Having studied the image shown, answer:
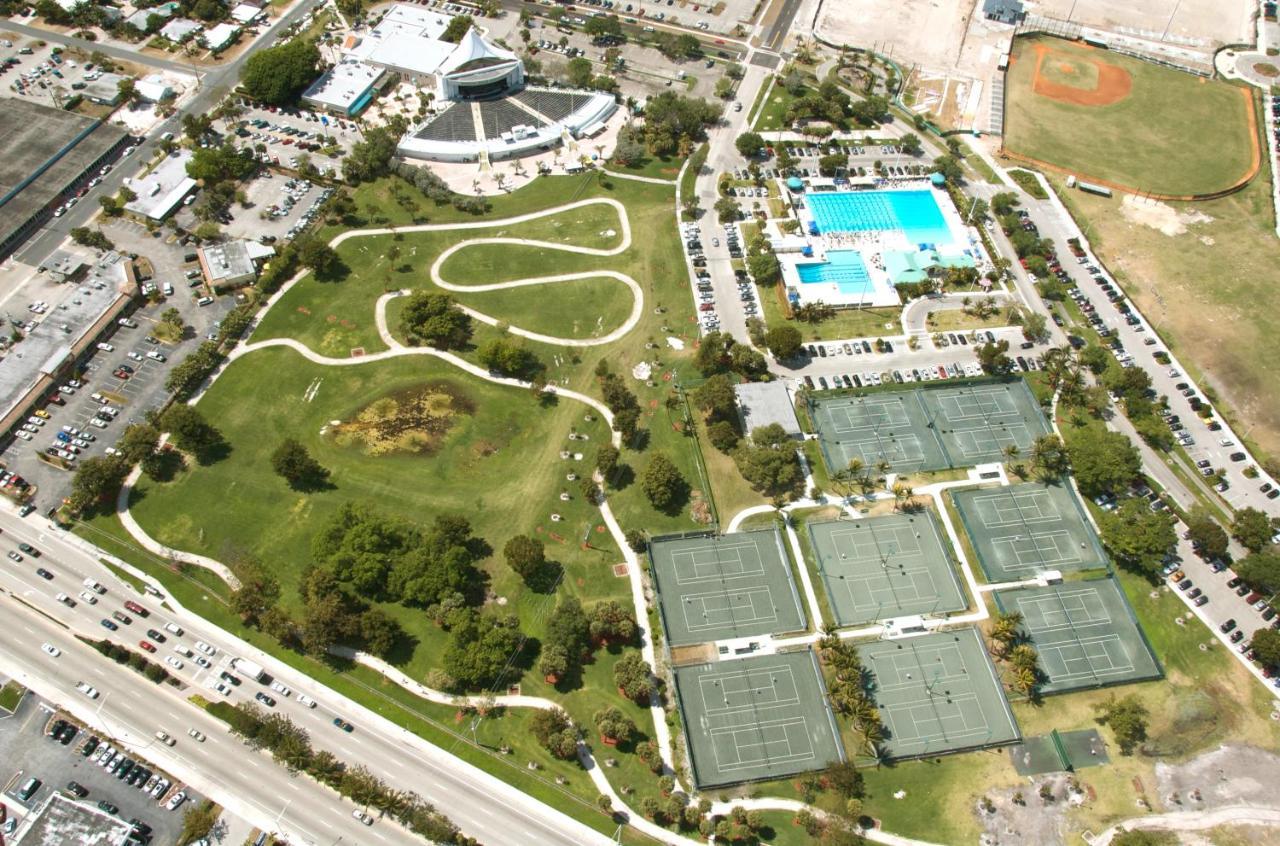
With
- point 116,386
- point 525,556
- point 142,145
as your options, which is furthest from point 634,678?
point 142,145

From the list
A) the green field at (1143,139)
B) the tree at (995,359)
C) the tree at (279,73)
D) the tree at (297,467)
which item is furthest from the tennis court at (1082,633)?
the tree at (279,73)

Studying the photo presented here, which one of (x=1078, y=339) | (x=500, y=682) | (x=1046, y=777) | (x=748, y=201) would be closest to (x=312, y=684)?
(x=500, y=682)

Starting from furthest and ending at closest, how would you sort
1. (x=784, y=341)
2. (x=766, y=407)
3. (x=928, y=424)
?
1. (x=784, y=341)
2. (x=928, y=424)
3. (x=766, y=407)

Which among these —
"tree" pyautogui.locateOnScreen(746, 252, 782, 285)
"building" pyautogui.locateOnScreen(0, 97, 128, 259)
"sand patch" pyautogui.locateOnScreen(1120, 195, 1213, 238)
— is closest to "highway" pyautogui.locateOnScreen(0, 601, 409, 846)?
"building" pyautogui.locateOnScreen(0, 97, 128, 259)

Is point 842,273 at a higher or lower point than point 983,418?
higher

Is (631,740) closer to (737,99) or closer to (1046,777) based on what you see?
(1046,777)

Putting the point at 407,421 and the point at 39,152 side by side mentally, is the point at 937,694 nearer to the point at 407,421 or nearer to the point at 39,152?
the point at 407,421

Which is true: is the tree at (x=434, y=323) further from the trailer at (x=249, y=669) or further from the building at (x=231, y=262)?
the trailer at (x=249, y=669)

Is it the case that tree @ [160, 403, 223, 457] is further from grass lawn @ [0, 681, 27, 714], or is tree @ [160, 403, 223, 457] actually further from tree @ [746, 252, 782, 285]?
tree @ [746, 252, 782, 285]
